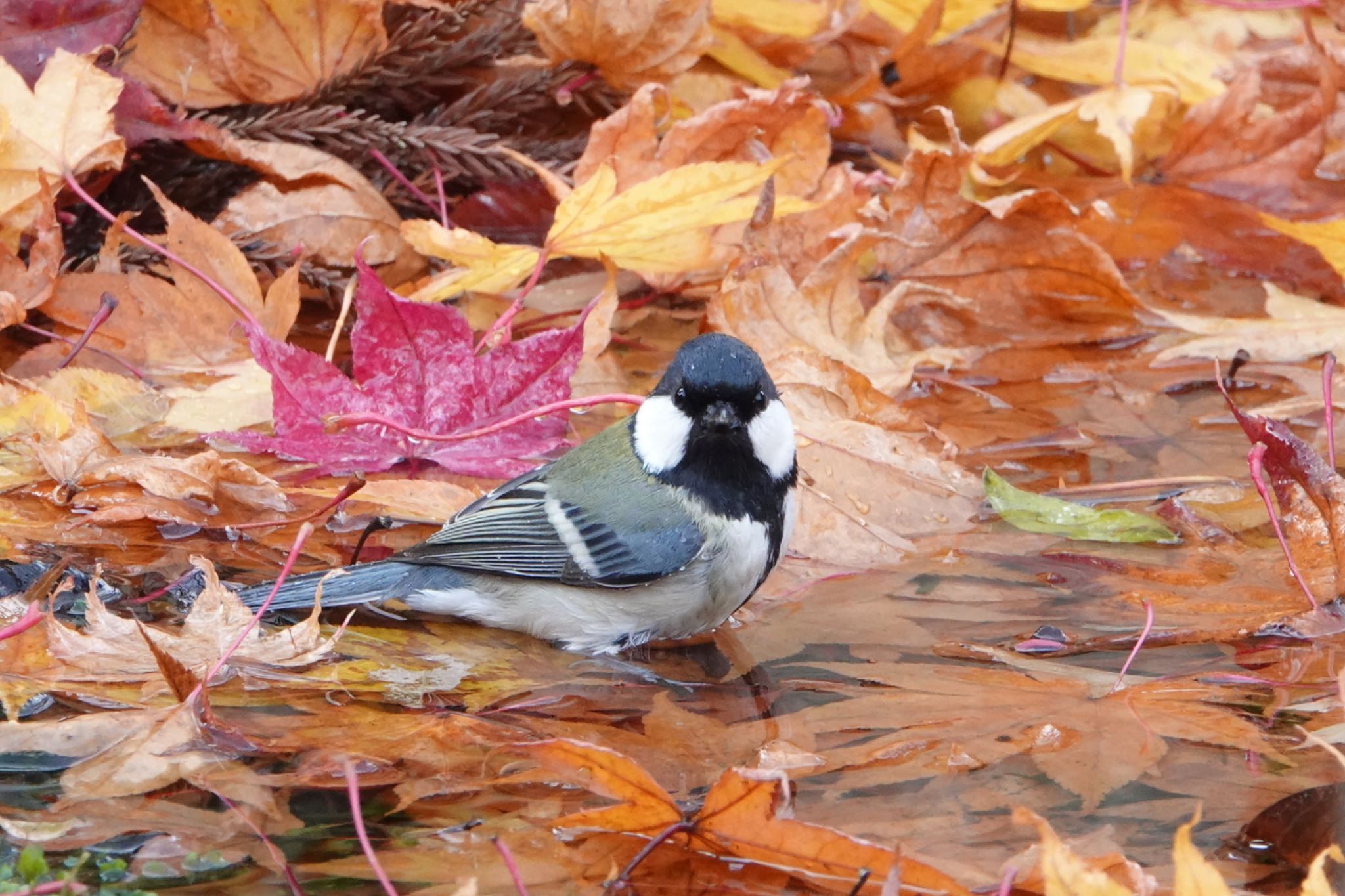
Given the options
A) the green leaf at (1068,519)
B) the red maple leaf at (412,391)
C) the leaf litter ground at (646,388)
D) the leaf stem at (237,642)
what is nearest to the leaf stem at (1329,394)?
the leaf litter ground at (646,388)

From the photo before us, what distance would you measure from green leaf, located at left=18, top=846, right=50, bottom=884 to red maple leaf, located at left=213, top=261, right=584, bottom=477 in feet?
4.05

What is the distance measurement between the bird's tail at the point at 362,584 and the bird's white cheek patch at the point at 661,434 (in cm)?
43

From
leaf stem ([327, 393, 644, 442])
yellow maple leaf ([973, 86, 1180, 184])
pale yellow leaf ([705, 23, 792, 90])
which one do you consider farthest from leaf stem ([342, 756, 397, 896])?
pale yellow leaf ([705, 23, 792, 90])

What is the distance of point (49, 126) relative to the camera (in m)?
2.75

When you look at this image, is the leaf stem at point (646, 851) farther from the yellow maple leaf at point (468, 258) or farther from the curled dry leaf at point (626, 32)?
the curled dry leaf at point (626, 32)

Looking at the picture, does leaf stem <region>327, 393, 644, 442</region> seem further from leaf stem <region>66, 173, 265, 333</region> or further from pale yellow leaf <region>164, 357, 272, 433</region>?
leaf stem <region>66, 173, 265, 333</region>

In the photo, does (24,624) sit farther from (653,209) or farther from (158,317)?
(653,209)

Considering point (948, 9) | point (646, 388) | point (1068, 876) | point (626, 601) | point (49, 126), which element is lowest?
point (626, 601)

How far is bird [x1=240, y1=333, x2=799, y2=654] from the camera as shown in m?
2.46

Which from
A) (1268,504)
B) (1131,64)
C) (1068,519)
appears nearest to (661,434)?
(1068,519)

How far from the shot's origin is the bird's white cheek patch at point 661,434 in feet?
8.38

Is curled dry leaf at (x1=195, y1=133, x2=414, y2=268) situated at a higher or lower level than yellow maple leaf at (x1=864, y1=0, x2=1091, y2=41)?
lower

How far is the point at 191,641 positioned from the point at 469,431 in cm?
88

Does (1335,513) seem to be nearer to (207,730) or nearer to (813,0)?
(207,730)
